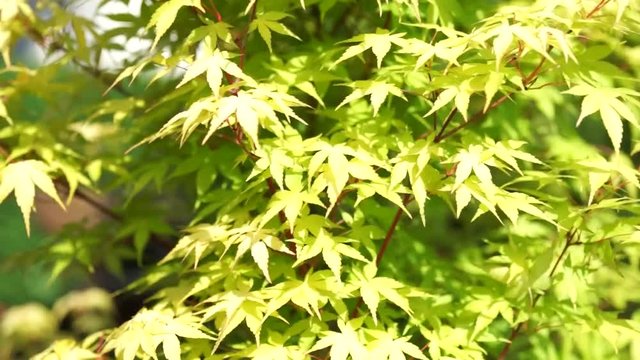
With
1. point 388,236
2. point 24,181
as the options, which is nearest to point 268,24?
point 388,236

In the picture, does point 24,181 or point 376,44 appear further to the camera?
point 24,181

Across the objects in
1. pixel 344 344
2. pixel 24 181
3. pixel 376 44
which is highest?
pixel 376 44

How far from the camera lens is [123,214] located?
8.43ft

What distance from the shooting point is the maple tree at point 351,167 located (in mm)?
1753

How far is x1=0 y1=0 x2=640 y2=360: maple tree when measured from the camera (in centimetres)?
175

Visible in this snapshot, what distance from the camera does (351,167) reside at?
176 centimetres

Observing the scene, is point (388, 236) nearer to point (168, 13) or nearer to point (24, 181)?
point (168, 13)

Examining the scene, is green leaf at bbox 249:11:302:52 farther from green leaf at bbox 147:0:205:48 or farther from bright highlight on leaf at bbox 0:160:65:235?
bright highlight on leaf at bbox 0:160:65:235

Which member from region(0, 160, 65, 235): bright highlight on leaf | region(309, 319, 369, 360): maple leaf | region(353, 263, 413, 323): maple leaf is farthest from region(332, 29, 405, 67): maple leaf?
region(0, 160, 65, 235): bright highlight on leaf

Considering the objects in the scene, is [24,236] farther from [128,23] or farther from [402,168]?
[402,168]

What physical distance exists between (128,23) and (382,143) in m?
0.94

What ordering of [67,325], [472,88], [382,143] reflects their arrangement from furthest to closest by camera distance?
[67,325] → [382,143] → [472,88]

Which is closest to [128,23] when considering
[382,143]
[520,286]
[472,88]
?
[382,143]

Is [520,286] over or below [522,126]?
below
